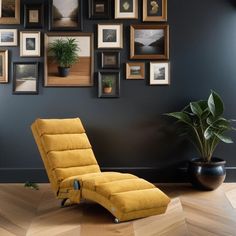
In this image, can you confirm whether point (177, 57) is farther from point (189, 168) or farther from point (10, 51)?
point (10, 51)

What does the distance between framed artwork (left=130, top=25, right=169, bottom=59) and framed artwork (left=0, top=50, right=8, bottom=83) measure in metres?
1.46

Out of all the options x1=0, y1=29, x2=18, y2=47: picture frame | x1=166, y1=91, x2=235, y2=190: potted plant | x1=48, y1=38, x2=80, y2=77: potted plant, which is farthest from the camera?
x1=0, y1=29, x2=18, y2=47: picture frame

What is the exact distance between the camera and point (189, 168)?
Result: 175 inches

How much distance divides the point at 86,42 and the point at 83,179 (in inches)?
69.1

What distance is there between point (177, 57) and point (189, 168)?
1.31 m

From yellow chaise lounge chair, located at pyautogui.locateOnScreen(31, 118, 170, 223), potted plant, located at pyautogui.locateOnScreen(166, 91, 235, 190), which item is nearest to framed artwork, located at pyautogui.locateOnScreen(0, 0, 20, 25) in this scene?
yellow chaise lounge chair, located at pyautogui.locateOnScreen(31, 118, 170, 223)

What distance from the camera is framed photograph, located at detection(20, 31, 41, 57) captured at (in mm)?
4586

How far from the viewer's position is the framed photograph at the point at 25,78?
4.61 m

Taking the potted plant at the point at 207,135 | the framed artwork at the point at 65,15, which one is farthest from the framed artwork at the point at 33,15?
the potted plant at the point at 207,135

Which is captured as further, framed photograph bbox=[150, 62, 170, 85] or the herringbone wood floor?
framed photograph bbox=[150, 62, 170, 85]

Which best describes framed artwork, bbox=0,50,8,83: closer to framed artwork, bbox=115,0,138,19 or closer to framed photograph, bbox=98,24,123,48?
framed photograph, bbox=98,24,123,48

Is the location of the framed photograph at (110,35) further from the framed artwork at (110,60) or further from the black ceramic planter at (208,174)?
the black ceramic planter at (208,174)

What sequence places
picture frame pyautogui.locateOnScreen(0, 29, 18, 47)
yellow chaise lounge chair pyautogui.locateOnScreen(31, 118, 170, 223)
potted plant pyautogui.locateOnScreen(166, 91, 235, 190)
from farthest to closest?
picture frame pyautogui.locateOnScreen(0, 29, 18, 47), potted plant pyautogui.locateOnScreen(166, 91, 235, 190), yellow chaise lounge chair pyautogui.locateOnScreen(31, 118, 170, 223)

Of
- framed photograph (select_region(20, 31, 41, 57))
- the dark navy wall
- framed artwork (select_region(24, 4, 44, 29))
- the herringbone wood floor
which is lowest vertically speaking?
the herringbone wood floor
